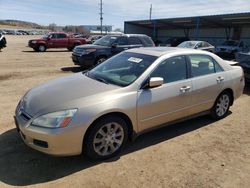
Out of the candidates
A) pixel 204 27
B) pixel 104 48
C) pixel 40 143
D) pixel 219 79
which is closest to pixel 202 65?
pixel 219 79

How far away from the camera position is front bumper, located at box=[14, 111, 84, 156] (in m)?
3.17

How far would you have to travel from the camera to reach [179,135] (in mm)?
4613

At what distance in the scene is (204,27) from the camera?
37.8 m

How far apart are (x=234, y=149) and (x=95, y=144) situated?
2.32m

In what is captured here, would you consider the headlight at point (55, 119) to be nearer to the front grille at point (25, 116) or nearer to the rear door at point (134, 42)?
the front grille at point (25, 116)

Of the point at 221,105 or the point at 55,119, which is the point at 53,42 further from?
the point at 55,119

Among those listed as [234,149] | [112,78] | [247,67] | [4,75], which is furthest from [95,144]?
[4,75]

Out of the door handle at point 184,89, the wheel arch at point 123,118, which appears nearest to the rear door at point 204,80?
the door handle at point 184,89

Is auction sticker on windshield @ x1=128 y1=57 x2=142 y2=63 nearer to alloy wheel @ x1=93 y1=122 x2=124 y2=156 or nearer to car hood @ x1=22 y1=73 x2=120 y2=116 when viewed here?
car hood @ x1=22 y1=73 x2=120 y2=116

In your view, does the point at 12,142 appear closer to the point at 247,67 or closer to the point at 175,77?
the point at 175,77

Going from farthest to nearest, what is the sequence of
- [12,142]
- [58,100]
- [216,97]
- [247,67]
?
[247,67] < [216,97] < [12,142] < [58,100]

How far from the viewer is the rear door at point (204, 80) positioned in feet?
15.4

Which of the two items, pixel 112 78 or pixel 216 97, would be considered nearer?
pixel 112 78

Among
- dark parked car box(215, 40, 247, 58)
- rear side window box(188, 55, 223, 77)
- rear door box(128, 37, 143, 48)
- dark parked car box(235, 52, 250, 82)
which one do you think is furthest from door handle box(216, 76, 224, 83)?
dark parked car box(215, 40, 247, 58)
